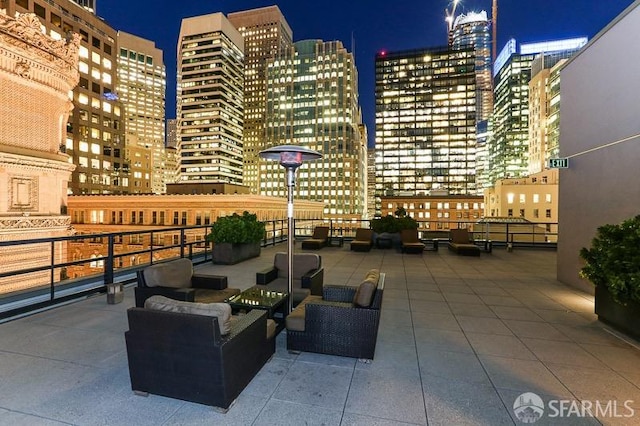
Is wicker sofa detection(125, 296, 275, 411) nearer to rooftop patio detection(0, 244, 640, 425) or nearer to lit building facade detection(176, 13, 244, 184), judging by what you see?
rooftop patio detection(0, 244, 640, 425)

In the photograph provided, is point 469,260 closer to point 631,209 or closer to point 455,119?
point 631,209

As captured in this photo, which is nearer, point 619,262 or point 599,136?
point 619,262

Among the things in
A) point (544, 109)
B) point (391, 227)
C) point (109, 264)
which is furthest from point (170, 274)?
point (544, 109)

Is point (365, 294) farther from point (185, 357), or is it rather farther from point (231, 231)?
point (231, 231)

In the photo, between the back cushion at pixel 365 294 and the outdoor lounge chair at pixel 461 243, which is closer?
the back cushion at pixel 365 294

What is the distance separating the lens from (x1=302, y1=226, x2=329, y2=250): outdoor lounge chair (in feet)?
41.5

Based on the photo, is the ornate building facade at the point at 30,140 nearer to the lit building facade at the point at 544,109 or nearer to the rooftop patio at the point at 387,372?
the rooftop patio at the point at 387,372

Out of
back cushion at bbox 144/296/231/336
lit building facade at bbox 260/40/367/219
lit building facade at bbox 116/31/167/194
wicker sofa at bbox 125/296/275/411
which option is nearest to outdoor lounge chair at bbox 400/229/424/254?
wicker sofa at bbox 125/296/275/411

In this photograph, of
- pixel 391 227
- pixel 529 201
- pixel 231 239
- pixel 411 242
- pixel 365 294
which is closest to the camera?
pixel 365 294

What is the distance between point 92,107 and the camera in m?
69.1

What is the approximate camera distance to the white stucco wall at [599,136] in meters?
5.46

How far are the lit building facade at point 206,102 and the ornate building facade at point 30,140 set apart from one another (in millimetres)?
83198

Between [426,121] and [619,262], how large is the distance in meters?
125

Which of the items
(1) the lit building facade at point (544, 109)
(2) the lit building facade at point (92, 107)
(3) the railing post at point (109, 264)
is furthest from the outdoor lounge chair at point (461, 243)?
(1) the lit building facade at point (544, 109)
